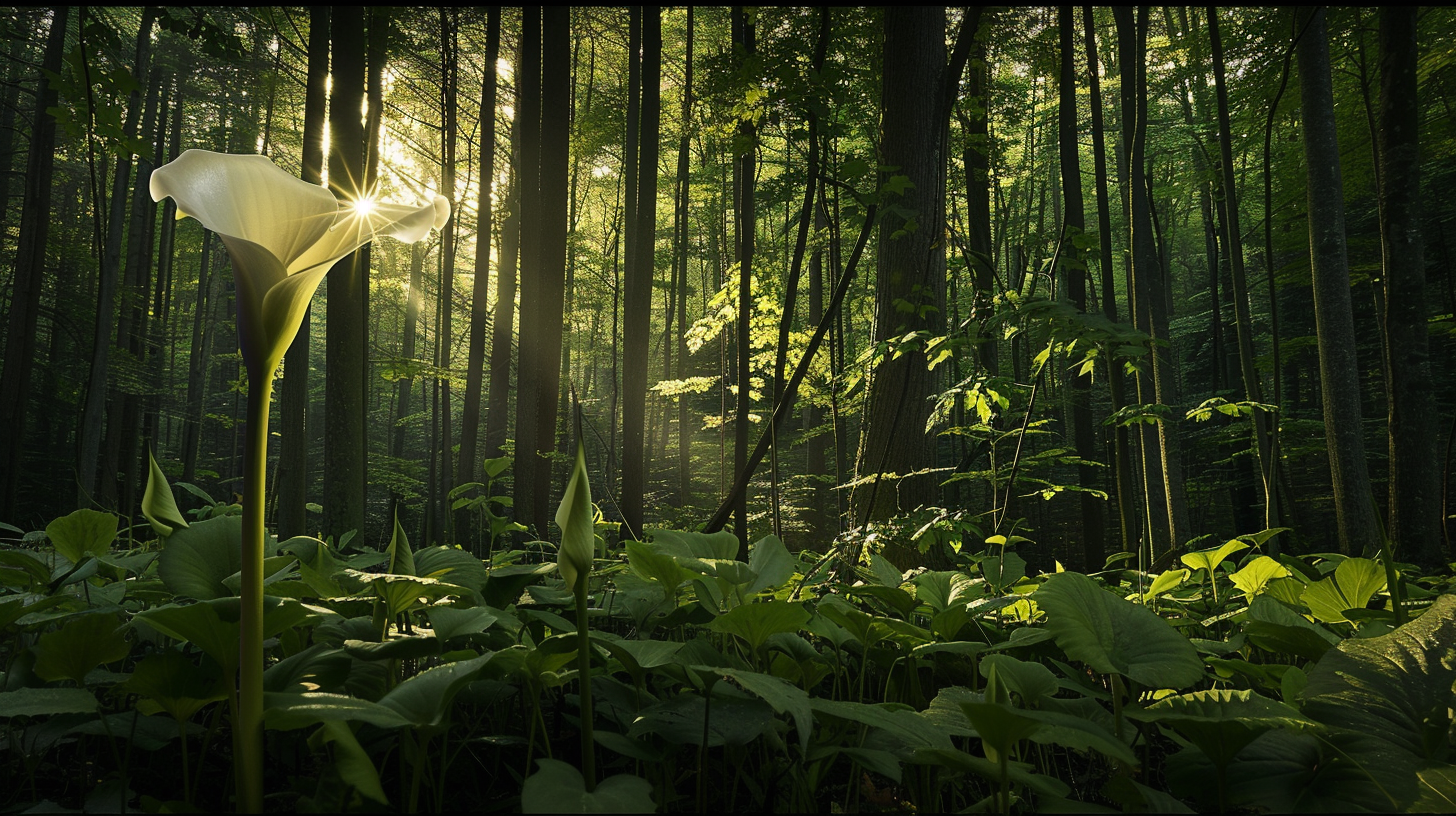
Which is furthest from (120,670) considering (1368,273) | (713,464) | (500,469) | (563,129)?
(713,464)

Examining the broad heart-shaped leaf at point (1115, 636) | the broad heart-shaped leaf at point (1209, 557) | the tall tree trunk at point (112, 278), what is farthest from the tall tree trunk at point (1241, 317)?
the tall tree trunk at point (112, 278)

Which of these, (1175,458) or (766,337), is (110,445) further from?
(1175,458)

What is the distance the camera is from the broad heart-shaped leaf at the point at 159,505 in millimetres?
652

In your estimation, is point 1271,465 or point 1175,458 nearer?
point 1271,465

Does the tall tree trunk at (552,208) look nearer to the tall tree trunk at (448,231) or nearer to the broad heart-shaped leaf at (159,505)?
the tall tree trunk at (448,231)

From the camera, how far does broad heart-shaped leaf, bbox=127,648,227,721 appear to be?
0.60 metres

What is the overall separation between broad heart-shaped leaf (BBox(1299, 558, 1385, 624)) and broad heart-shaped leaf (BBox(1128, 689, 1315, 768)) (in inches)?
23.1

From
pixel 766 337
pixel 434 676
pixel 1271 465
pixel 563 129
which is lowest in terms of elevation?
pixel 434 676

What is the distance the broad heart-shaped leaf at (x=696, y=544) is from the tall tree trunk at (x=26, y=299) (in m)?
8.81

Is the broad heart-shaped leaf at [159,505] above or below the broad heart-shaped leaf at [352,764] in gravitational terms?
above

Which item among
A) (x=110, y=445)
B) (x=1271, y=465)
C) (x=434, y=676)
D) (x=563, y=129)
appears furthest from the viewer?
(x=110, y=445)

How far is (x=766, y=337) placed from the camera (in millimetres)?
7008

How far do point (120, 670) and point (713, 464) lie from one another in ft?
48.7

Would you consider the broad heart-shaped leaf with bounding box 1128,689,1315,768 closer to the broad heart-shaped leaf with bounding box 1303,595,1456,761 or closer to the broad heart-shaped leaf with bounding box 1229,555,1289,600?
the broad heart-shaped leaf with bounding box 1303,595,1456,761
